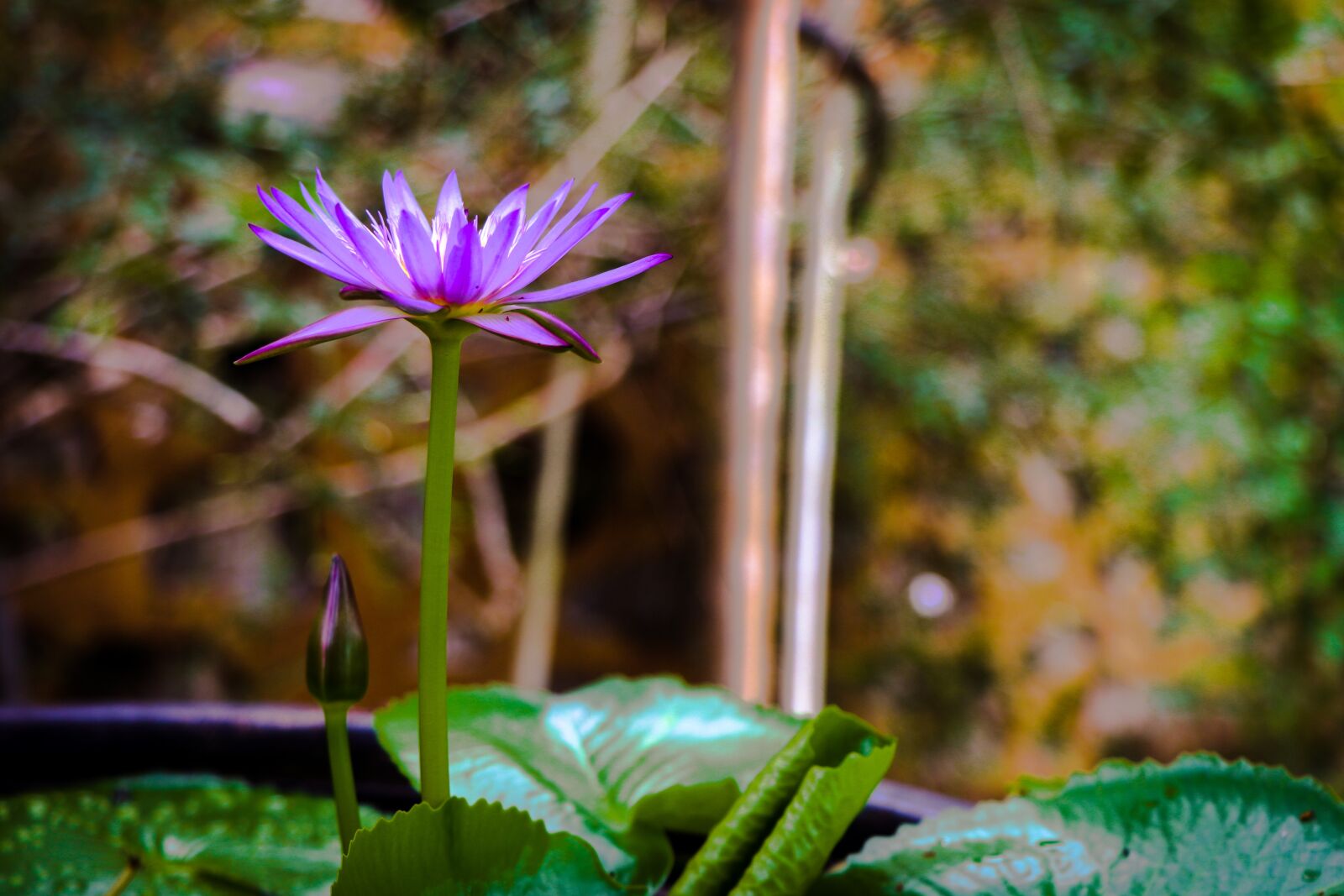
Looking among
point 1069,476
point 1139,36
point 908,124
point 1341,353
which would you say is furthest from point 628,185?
point 1341,353

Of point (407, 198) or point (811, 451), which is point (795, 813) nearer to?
point (407, 198)

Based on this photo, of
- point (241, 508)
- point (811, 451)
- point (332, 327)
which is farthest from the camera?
point (241, 508)

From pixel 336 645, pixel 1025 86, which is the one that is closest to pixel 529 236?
pixel 336 645

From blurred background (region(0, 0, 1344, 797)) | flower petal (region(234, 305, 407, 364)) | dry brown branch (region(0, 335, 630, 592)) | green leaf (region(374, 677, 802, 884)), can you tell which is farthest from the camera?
dry brown branch (region(0, 335, 630, 592))

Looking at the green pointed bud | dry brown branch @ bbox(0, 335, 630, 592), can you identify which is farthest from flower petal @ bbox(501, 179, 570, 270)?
dry brown branch @ bbox(0, 335, 630, 592)

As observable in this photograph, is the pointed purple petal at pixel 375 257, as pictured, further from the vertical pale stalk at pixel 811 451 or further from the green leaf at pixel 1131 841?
the vertical pale stalk at pixel 811 451

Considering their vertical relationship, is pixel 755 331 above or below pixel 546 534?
above

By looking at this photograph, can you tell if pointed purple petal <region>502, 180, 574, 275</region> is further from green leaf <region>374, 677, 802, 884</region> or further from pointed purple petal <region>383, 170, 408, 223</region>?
green leaf <region>374, 677, 802, 884</region>
